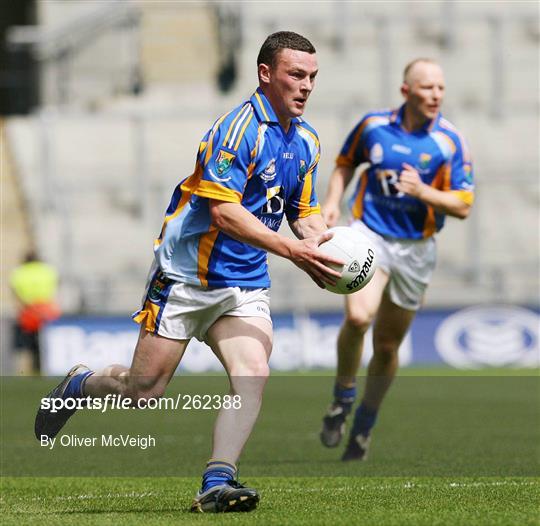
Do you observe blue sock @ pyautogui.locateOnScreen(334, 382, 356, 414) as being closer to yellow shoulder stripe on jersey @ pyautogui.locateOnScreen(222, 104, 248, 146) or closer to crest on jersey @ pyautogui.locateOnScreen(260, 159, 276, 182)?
crest on jersey @ pyautogui.locateOnScreen(260, 159, 276, 182)

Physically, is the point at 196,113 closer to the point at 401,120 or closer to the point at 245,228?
the point at 401,120

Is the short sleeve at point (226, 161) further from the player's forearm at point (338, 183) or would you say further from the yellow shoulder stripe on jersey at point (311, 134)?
the player's forearm at point (338, 183)

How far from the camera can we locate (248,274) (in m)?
6.95

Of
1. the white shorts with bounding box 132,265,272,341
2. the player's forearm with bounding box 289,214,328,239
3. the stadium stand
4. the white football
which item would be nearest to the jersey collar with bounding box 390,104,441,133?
the player's forearm with bounding box 289,214,328,239

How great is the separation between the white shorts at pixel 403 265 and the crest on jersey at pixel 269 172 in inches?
110

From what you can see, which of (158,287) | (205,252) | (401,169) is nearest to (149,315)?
(158,287)

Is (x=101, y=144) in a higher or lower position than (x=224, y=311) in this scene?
lower

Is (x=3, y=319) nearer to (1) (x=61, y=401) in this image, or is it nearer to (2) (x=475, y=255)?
(2) (x=475, y=255)

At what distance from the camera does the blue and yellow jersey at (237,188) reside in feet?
21.8

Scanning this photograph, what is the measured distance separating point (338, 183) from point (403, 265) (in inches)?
28.2

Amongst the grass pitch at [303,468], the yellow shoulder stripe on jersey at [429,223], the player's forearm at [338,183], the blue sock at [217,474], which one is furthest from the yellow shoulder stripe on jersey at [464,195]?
the blue sock at [217,474]

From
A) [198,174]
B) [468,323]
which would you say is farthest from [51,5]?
[198,174]

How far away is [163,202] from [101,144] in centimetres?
210

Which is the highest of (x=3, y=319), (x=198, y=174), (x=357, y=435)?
(x=198, y=174)
